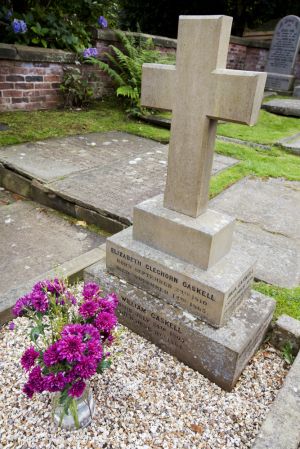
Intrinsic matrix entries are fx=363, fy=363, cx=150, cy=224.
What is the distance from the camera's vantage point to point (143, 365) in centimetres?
209

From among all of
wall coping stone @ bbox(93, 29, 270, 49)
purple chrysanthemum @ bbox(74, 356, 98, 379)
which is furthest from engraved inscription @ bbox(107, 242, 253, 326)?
wall coping stone @ bbox(93, 29, 270, 49)

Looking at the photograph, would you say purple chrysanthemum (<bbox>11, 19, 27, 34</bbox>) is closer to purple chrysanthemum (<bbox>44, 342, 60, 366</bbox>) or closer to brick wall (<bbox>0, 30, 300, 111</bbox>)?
brick wall (<bbox>0, 30, 300, 111</bbox>)

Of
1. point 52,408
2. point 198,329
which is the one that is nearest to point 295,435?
point 198,329

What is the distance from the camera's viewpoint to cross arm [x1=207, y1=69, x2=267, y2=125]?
5.46ft

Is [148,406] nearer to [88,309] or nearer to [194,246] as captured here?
[88,309]

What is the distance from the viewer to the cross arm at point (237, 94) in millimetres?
1665

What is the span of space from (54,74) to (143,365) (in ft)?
18.9

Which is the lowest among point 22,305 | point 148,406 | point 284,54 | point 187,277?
point 148,406

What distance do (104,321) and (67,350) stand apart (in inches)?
9.3

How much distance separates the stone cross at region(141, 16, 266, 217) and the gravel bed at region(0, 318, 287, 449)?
0.94 metres

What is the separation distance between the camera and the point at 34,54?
5941 millimetres

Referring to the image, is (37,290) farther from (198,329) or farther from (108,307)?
(198,329)

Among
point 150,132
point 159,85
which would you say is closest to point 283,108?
point 150,132

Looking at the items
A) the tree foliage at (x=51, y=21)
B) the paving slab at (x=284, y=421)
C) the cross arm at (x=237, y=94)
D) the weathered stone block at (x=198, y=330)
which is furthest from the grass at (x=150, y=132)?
the paving slab at (x=284, y=421)
